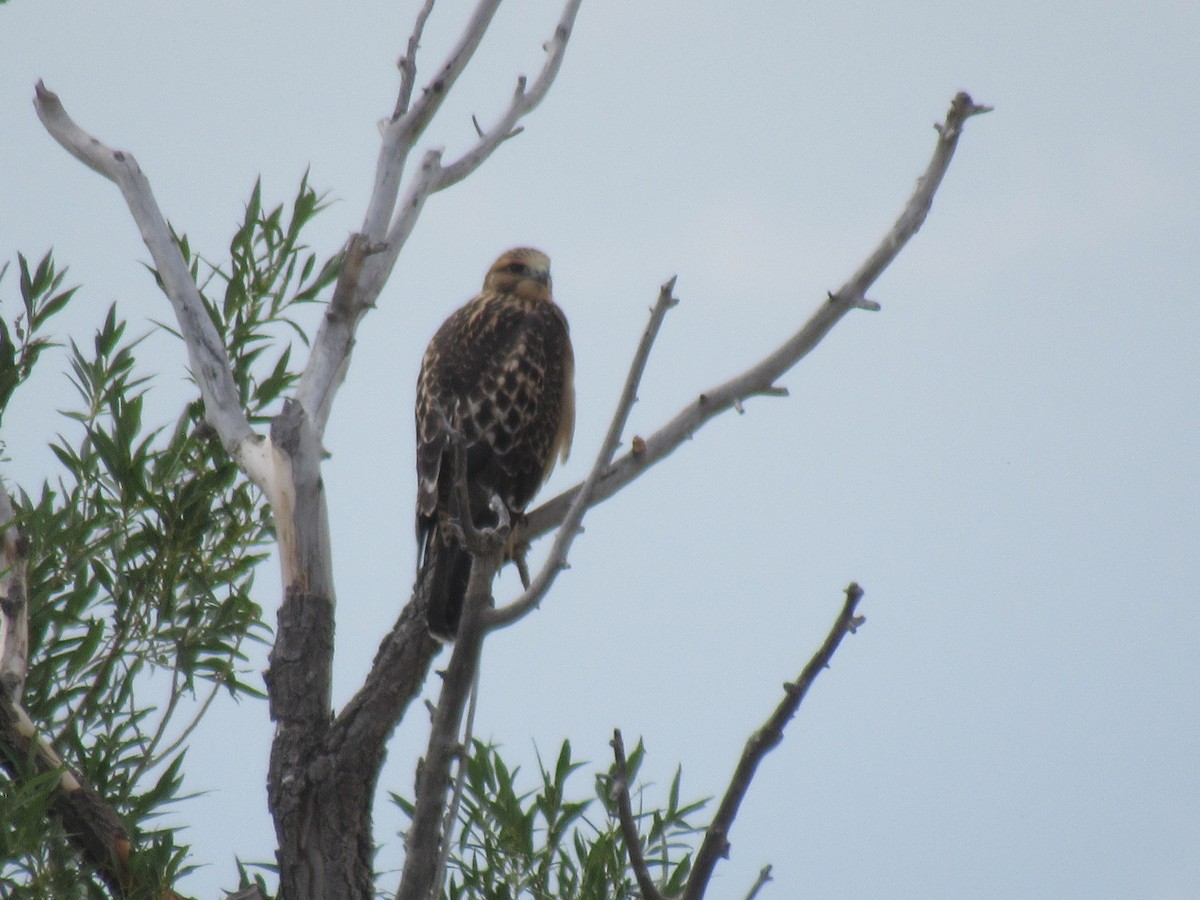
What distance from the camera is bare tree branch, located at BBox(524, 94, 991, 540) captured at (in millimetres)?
3164

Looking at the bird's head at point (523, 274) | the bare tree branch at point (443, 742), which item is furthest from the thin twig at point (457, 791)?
the bird's head at point (523, 274)

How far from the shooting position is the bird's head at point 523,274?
4.96 metres

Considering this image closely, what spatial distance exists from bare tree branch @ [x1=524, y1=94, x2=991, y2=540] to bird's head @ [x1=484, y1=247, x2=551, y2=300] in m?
1.74

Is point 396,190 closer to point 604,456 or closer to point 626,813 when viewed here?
point 604,456

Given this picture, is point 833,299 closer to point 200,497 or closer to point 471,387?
point 471,387

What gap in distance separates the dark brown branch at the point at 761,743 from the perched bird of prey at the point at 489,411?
1.57m

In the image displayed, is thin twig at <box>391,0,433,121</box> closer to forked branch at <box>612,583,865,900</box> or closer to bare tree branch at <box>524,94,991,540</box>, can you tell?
bare tree branch at <box>524,94,991,540</box>

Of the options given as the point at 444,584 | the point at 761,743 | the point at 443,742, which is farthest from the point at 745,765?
the point at 444,584

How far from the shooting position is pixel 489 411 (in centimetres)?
411

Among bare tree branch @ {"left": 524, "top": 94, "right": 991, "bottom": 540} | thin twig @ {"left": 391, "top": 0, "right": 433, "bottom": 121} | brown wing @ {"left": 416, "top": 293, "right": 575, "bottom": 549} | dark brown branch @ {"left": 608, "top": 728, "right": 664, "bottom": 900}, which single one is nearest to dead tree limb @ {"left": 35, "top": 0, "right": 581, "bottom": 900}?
thin twig @ {"left": 391, "top": 0, "right": 433, "bottom": 121}

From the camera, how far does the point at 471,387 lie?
4215 millimetres

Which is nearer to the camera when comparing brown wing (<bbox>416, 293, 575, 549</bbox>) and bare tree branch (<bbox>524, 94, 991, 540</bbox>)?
bare tree branch (<bbox>524, 94, 991, 540</bbox>)

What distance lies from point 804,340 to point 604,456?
1.10 metres

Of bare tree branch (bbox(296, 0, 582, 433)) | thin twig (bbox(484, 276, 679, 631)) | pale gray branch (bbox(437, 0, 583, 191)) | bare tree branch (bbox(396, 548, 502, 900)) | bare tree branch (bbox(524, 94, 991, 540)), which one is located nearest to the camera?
thin twig (bbox(484, 276, 679, 631))
